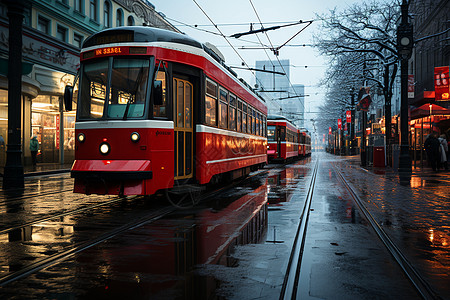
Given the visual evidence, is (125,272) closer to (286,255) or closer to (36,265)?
(36,265)

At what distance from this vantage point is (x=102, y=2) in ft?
98.7

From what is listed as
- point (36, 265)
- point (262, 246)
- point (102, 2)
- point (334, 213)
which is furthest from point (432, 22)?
point (36, 265)

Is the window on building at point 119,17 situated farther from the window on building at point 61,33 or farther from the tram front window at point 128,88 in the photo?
the tram front window at point 128,88

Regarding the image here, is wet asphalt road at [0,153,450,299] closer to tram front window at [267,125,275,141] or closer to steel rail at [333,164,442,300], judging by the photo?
steel rail at [333,164,442,300]

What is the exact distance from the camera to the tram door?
8961 millimetres

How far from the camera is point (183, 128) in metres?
9.20

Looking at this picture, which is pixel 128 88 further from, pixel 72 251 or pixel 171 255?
pixel 171 255

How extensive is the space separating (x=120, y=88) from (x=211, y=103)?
103 inches

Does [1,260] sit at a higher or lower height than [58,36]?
lower

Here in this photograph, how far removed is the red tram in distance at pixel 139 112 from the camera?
808 cm

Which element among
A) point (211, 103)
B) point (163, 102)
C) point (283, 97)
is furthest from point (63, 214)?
point (283, 97)

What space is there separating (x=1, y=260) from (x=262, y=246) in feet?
9.92

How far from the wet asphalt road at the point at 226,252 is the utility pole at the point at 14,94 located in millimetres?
3555

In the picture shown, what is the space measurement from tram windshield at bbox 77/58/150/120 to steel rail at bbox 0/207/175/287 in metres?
2.02
